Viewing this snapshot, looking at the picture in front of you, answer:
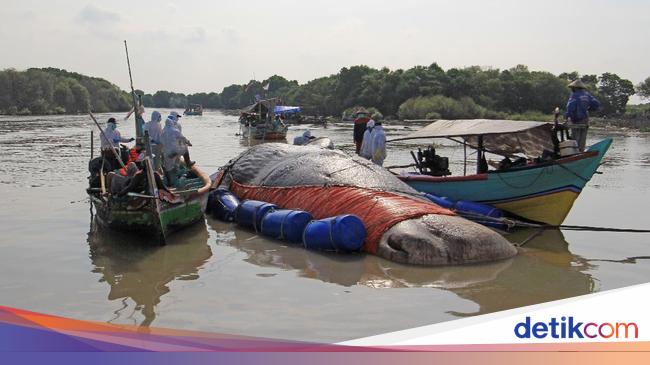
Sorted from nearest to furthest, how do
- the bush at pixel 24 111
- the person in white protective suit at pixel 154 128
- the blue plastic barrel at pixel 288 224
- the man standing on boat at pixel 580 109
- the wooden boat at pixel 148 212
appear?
the wooden boat at pixel 148 212
the blue plastic barrel at pixel 288 224
the man standing on boat at pixel 580 109
the person in white protective suit at pixel 154 128
the bush at pixel 24 111

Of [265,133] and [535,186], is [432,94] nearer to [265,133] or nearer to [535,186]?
[265,133]

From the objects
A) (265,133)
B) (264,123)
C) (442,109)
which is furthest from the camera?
(442,109)

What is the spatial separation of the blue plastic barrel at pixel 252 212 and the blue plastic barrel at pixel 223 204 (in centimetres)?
47

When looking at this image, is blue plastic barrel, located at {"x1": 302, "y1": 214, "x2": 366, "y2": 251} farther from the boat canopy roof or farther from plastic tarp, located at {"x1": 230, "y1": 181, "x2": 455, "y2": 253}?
the boat canopy roof

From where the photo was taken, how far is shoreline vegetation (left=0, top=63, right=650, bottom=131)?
247 feet

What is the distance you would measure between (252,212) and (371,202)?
2550mm

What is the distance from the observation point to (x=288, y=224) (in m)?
10.3

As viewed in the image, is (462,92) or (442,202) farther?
(462,92)

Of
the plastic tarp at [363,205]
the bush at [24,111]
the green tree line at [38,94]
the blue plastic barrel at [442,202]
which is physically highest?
the green tree line at [38,94]

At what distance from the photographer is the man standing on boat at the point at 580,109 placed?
12.4 meters

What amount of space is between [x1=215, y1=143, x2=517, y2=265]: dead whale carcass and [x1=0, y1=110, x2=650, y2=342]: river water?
0.28 m

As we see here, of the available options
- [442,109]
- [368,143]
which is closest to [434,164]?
[368,143]

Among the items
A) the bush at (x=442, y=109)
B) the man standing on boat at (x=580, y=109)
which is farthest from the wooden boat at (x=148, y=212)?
the bush at (x=442, y=109)

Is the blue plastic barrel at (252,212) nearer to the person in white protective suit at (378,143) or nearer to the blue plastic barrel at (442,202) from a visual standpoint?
the blue plastic barrel at (442,202)
